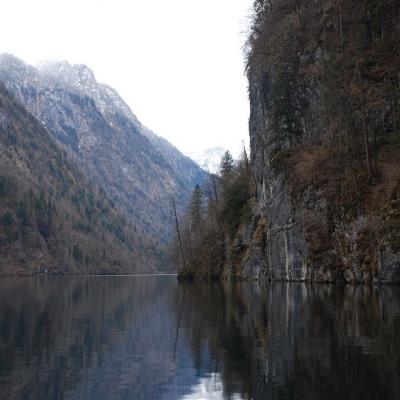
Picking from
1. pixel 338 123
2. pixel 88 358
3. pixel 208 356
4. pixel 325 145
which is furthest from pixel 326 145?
pixel 88 358

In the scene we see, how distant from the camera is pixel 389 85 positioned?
52781 millimetres

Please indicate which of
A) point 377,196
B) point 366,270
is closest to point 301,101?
point 377,196

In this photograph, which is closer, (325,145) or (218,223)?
(325,145)

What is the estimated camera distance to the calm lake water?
38.2 ft

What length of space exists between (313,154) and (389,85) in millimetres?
11265

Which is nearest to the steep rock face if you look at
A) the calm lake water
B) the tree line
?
the tree line

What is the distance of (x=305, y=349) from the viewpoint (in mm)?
15867

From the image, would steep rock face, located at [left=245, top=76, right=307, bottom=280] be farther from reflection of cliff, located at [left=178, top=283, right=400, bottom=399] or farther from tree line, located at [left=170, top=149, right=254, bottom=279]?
reflection of cliff, located at [left=178, top=283, right=400, bottom=399]

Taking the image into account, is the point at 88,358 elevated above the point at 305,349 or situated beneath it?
situated beneath

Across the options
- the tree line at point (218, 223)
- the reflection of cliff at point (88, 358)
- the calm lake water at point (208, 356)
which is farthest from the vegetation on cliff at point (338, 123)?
the reflection of cliff at point (88, 358)

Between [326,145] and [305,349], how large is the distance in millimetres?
46196

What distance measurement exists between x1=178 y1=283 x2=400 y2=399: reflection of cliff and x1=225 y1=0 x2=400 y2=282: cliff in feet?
63.2

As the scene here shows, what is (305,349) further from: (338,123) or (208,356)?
(338,123)

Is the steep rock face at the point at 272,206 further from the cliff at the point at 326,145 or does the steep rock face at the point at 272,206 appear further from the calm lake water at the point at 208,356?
the calm lake water at the point at 208,356
